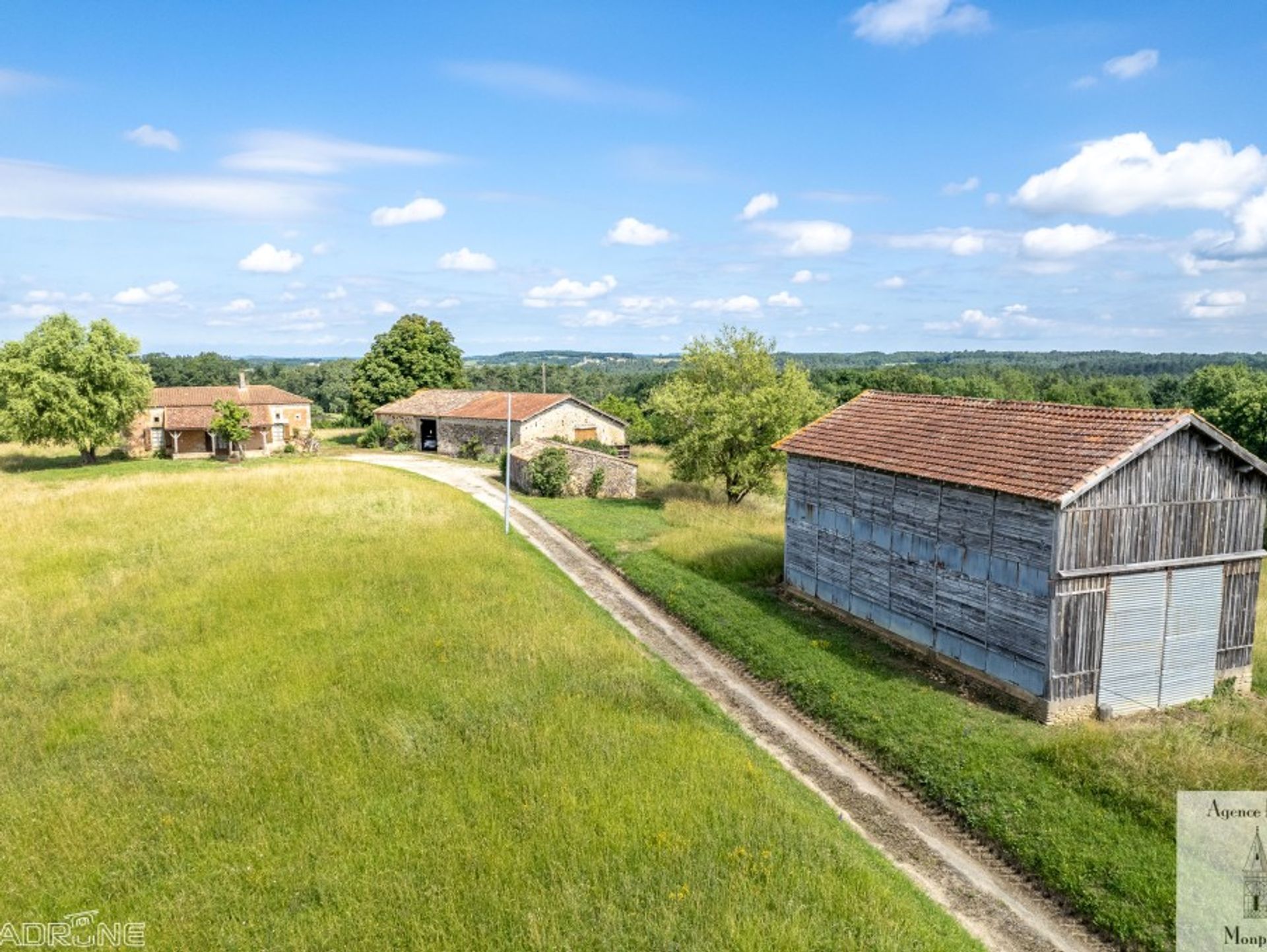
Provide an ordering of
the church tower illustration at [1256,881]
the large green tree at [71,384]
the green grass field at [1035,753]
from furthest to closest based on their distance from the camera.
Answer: the large green tree at [71,384]
the green grass field at [1035,753]
the church tower illustration at [1256,881]

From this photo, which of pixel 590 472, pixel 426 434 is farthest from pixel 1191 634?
pixel 426 434

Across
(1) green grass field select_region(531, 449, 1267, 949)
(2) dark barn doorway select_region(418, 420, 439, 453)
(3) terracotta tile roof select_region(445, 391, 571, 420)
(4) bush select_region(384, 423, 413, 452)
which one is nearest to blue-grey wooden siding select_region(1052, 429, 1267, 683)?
(1) green grass field select_region(531, 449, 1267, 949)

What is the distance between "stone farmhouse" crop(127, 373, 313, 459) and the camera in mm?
58500

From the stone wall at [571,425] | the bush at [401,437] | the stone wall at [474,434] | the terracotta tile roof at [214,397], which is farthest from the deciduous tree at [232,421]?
the stone wall at [571,425]

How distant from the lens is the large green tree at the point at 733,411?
35312 millimetres

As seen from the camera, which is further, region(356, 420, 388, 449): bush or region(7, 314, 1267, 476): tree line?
region(356, 420, 388, 449): bush

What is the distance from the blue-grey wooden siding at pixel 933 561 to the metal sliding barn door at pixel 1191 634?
3318 millimetres

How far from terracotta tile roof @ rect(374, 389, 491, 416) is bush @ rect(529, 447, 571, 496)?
688 inches

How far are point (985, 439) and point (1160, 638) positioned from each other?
5420 mm

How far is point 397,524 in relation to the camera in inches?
1176

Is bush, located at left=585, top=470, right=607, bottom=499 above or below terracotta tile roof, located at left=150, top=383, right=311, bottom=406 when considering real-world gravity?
below

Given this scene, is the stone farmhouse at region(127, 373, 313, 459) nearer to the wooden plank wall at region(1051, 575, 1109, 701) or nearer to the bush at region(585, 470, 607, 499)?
the bush at region(585, 470, 607, 499)

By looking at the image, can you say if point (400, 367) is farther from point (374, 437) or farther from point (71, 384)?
point (71, 384)

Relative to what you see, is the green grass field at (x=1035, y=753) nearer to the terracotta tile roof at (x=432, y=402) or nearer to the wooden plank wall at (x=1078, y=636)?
the wooden plank wall at (x=1078, y=636)
